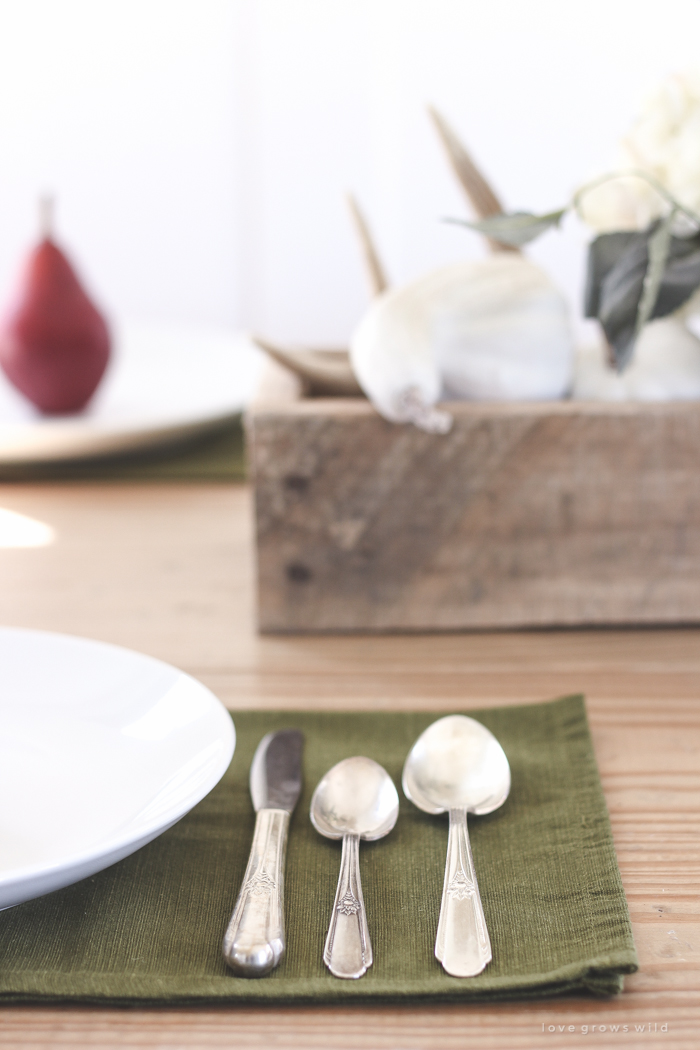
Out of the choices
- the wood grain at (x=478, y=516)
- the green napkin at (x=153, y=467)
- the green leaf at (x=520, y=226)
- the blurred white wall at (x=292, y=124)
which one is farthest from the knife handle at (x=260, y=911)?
the blurred white wall at (x=292, y=124)

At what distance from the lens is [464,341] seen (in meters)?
0.50

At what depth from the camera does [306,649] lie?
513mm

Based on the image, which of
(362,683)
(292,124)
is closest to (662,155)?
(362,683)

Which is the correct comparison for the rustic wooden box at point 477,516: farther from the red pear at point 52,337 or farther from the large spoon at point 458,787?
the red pear at point 52,337

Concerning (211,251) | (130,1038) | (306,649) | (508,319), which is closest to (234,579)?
(306,649)

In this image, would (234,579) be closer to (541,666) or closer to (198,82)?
(541,666)

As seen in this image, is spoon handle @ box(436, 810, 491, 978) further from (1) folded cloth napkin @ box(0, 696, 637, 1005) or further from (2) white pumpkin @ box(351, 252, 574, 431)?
(2) white pumpkin @ box(351, 252, 574, 431)

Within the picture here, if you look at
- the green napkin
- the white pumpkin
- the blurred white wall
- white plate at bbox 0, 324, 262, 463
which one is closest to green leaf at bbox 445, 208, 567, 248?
the white pumpkin

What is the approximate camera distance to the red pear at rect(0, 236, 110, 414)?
0.76 meters

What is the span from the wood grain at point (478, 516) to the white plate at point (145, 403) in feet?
0.48

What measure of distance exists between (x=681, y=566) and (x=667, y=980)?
0.28m

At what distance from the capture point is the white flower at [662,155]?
1.64ft

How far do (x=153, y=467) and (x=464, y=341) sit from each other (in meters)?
0.34

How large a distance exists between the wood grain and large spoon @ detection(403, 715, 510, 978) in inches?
5.7
